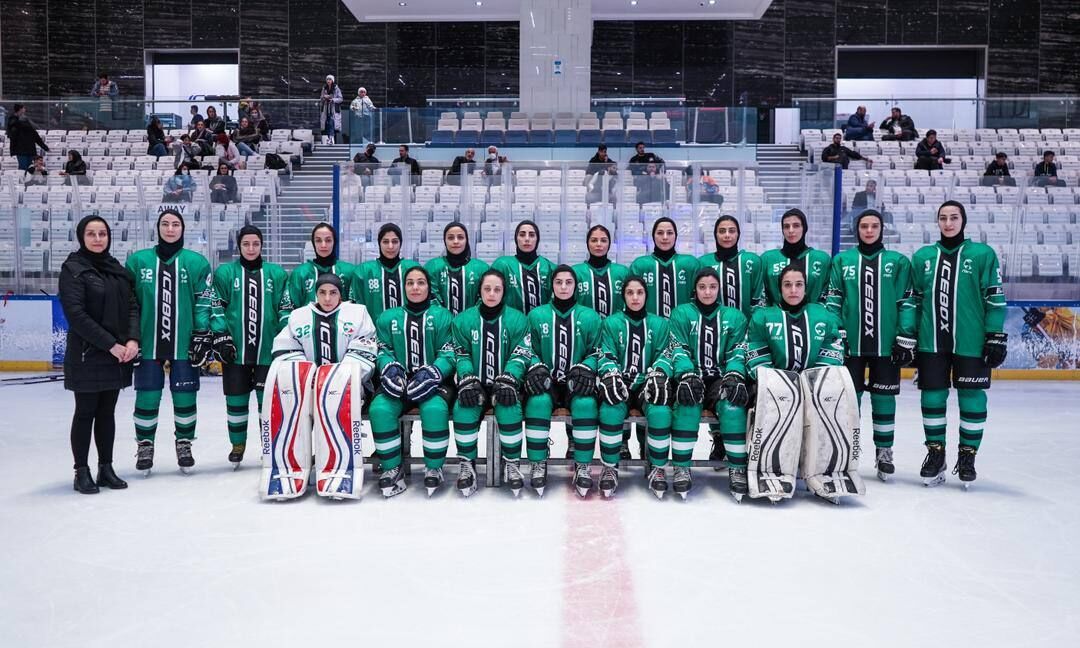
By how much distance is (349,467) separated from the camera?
5.11 meters

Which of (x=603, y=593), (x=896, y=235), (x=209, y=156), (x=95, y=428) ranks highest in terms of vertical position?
(x=209, y=156)

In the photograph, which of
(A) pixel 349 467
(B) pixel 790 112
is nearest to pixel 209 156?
(B) pixel 790 112

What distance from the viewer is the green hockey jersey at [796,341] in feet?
17.1

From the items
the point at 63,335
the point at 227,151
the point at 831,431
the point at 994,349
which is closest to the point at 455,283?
the point at 831,431

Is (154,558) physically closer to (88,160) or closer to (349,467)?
(349,467)

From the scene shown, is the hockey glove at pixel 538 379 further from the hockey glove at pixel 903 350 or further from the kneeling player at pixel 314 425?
the hockey glove at pixel 903 350

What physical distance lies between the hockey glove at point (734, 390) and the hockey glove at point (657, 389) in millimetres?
298

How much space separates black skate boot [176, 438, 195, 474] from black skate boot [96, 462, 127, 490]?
0.40 metres

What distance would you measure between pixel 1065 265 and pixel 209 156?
11.9 m

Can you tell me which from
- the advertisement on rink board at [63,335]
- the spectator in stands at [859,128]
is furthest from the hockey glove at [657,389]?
the spectator in stands at [859,128]

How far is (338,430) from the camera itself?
16.6 ft

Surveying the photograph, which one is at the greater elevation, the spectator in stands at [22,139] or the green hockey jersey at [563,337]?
the spectator in stands at [22,139]

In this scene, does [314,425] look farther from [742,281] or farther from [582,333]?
[742,281]

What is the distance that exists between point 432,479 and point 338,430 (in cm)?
57
